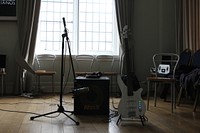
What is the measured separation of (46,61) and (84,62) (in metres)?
0.82

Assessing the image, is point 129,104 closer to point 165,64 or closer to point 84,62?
point 165,64

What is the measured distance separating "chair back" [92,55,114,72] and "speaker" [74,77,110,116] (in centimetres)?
273

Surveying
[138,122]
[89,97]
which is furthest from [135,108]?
[89,97]

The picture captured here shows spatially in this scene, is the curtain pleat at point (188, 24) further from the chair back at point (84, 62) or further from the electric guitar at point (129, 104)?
the electric guitar at point (129, 104)

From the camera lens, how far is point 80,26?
266 inches

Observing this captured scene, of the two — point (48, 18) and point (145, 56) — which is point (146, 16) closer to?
point (145, 56)

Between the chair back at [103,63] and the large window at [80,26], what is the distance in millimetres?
216

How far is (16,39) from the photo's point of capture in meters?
6.34

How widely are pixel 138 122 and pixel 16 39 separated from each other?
12.4 ft

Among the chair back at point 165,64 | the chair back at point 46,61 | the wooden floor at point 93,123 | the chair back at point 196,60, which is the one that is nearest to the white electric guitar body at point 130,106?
the wooden floor at point 93,123

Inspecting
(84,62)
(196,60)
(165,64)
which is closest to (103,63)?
(84,62)

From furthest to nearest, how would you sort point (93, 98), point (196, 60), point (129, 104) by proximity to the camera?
1. point (196, 60)
2. point (93, 98)
3. point (129, 104)

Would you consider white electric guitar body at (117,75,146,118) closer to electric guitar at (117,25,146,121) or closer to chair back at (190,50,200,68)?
electric guitar at (117,25,146,121)

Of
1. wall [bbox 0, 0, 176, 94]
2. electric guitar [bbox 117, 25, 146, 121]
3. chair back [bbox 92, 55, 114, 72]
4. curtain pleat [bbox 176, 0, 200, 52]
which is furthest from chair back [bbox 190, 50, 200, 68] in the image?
electric guitar [bbox 117, 25, 146, 121]
